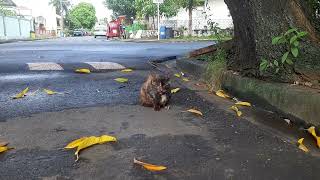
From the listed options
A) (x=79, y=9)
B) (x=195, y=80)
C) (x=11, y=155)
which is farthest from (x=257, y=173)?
(x=79, y=9)

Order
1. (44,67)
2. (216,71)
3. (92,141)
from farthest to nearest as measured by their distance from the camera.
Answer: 1. (44,67)
2. (216,71)
3. (92,141)

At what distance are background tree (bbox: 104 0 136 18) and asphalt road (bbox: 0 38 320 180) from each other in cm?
4567

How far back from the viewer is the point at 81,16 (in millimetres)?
110562

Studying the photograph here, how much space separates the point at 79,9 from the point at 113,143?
10930cm

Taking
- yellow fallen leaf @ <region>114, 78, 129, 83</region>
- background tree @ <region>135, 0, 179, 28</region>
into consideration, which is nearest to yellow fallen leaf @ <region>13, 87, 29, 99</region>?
yellow fallen leaf @ <region>114, 78, 129, 83</region>

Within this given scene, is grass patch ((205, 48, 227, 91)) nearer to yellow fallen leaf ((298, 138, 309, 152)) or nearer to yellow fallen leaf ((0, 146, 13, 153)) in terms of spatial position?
yellow fallen leaf ((298, 138, 309, 152))

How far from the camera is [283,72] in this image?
4.62 m

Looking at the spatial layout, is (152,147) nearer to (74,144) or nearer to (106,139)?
(106,139)

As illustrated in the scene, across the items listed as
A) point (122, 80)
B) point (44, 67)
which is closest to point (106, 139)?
point (122, 80)

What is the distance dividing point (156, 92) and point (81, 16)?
360 feet

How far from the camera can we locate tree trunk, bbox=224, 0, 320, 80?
4.48 metres

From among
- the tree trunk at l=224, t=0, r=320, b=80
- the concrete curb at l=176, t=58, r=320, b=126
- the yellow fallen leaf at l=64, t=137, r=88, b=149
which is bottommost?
the yellow fallen leaf at l=64, t=137, r=88, b=149

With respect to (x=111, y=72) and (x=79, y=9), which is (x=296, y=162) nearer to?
(x=111, y=72)

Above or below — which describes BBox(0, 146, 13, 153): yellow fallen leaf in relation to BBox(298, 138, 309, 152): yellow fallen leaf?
above
